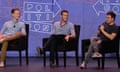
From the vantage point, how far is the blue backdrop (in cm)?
1070

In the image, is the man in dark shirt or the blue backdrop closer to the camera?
the man in dark shirt

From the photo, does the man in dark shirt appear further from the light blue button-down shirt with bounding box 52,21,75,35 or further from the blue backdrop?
the blue backdrop

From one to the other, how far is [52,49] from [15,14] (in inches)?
46.4

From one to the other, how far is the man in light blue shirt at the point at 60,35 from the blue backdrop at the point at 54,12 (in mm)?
1829

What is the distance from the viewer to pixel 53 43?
859 cm

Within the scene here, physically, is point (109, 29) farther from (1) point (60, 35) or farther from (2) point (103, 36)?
(1) point (60, 35)

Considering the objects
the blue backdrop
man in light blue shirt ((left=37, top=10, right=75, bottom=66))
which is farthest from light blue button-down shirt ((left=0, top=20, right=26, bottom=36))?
the blue backdrop

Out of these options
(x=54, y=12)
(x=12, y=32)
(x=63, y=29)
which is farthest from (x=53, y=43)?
(x=54, y=12)

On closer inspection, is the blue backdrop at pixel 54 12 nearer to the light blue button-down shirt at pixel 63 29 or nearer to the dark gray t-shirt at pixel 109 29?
the light blue button-down shirt at pixel 63 29

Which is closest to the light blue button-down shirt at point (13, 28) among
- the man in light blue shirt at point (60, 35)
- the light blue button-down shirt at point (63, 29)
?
the man in light blue shirt at point (60, 35)

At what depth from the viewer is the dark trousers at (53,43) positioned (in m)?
8.59

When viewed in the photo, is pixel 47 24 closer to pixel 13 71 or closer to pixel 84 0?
pixel 84 0

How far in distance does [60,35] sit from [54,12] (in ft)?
6.94

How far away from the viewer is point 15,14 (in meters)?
8.82
